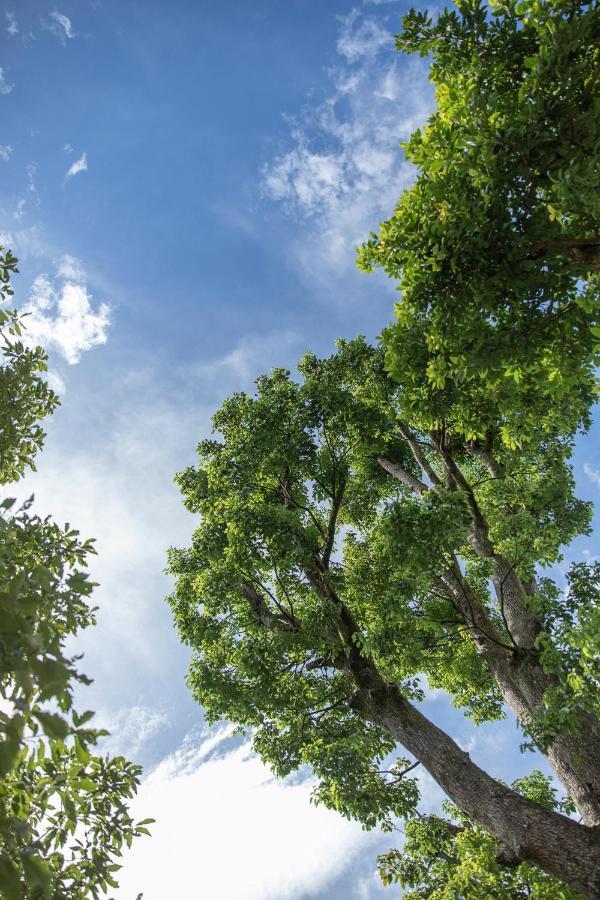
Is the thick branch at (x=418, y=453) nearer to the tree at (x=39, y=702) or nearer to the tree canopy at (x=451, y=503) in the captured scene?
the tree canopy at (x=451, y=503)

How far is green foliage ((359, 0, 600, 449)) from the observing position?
4.64 m

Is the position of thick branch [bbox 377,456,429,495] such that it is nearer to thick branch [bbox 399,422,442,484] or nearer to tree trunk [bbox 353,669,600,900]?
thick branch [bbox 399,422,442,484]

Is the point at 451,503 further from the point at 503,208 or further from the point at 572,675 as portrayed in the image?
the point at 503,208

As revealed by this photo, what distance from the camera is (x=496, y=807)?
6.50 m

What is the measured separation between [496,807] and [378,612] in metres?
3.22

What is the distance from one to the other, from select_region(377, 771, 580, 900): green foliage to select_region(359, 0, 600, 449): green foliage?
6.54m

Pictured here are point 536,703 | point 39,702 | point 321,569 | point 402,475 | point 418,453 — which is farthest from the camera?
point 402,475

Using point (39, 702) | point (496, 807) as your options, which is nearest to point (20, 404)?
point (39, 702)

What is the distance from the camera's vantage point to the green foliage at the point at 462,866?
7.14 meters

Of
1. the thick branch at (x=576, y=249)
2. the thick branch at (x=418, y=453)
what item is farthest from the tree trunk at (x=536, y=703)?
the thick branch at (x=576, y=249)

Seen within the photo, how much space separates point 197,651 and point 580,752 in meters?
6.67

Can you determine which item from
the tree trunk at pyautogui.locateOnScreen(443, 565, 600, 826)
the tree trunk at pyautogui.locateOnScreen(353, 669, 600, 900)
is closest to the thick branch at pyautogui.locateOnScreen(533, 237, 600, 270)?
the tree trunk at pyautogui.locateOnScreen(443, 565, 600, 826)

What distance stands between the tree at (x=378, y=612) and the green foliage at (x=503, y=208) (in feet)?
10.0

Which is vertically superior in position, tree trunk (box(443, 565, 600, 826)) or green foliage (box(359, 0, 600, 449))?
green foliage (box(359, 0, 600, 449))
